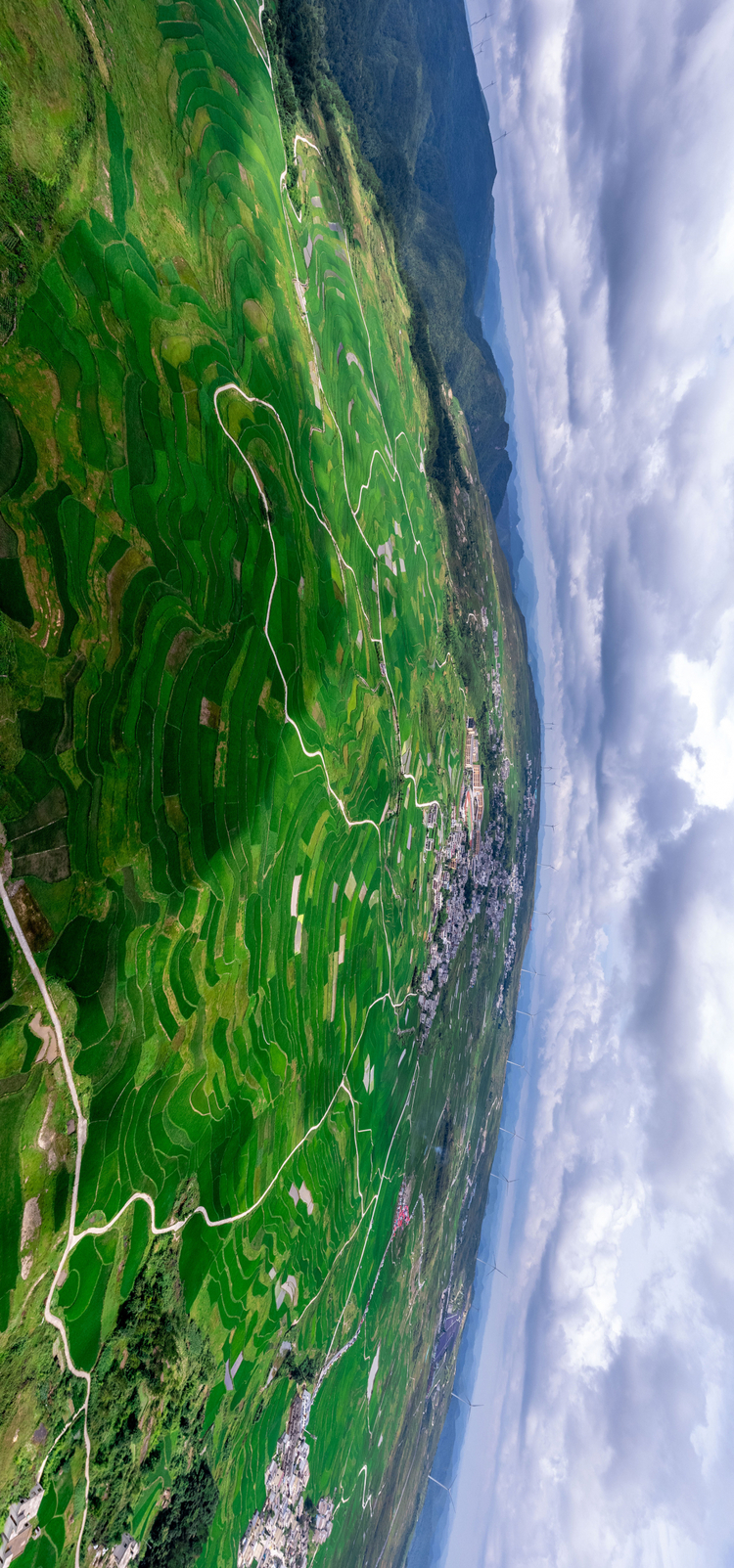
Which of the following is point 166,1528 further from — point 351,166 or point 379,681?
point 351,166

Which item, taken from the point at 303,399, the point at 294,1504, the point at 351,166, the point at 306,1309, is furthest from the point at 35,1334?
the point at 351,166

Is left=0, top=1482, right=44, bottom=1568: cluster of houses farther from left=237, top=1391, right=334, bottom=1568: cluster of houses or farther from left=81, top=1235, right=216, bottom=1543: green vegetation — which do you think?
left=237, top=1391, right=334, bottom=1568: cluster of houses

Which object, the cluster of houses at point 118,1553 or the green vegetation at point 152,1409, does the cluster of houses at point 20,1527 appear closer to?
the green vegetation at point 152,1409

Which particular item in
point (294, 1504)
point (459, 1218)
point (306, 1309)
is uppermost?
point (306, 1309)

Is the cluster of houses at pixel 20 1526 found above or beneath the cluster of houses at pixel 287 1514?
above

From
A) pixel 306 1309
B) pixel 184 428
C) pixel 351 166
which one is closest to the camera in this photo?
pixel 184 428

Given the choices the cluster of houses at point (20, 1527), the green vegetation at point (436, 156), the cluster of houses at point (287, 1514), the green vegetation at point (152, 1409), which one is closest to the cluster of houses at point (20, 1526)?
the cluster of houses at point (20, 1527)

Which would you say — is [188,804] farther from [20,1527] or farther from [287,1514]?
[287,1514]
